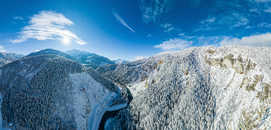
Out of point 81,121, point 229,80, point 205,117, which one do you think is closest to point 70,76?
point 81,121

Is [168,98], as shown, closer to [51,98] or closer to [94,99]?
[94,99]

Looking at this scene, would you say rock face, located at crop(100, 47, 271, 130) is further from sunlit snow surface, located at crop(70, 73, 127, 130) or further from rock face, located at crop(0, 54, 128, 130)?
rock face, located at crop(0, 54, 128, 130)

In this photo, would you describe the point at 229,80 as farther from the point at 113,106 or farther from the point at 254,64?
the point at 113,106

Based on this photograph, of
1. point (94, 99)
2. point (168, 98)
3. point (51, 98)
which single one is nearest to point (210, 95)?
point (168, 98)

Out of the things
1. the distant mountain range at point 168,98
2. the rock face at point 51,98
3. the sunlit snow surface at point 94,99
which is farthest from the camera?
the sunlit snow surface at point 94,99

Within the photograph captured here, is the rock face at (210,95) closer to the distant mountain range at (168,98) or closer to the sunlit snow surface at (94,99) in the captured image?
the distant mountain range at (168,98)

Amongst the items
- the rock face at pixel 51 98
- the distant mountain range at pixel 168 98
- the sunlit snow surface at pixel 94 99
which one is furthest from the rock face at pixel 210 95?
the rock face at pixel 51 98

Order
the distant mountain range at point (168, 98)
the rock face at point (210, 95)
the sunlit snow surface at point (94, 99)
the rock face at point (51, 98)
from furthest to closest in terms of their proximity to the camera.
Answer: the sunlit snow surface at point (94, 99)
the rock face at point (51, 98)
the distant mountain range at point (168, 98)
the rock face at point (210, 95)
